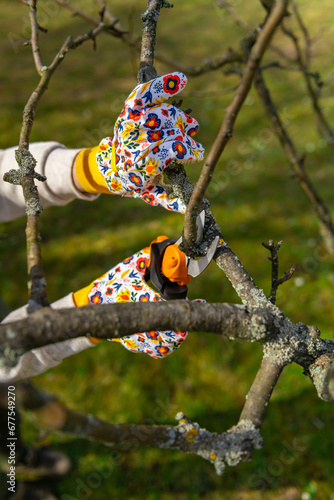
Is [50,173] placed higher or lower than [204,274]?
lower

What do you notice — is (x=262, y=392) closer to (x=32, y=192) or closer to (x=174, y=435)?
(x=174, y=435)

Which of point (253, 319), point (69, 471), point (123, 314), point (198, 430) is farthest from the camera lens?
point (69, 471)

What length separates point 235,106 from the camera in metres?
0.89

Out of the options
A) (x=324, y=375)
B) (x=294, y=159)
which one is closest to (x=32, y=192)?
(x=324, y=375)

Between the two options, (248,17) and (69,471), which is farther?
(248,17)

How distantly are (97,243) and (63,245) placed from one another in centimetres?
40

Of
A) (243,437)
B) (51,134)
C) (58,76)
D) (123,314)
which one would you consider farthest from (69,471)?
(58,76)

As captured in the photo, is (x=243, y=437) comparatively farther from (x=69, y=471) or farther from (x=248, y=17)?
(x=248, y=17)

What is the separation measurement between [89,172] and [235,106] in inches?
38.3

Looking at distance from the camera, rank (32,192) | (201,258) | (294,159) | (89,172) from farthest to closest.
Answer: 1. (294,159)
2. (89,172)
3. (201,258)
4. (32,192)

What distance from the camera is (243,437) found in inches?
43.0

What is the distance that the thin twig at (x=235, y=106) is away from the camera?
2.60 ft

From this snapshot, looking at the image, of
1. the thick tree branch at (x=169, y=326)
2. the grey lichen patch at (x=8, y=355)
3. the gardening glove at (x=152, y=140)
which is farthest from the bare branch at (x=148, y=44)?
the grey lichen patch at (x=8, y=355)

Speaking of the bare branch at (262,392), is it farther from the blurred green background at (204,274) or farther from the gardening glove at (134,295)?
the blurred green background at (204,274)
